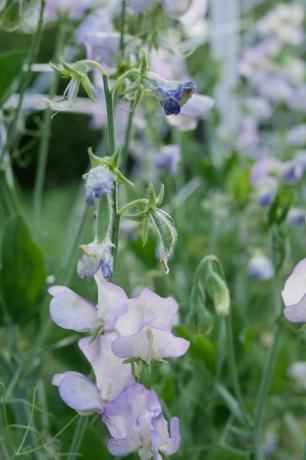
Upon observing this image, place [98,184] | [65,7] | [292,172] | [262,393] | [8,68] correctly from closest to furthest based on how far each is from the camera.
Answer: [98,184]
[262,393]
[8,68]
[65,7]
[292,172]

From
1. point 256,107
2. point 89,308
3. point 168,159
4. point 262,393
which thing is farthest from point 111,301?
point 256,107

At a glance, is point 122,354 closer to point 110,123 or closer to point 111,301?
point 111,301

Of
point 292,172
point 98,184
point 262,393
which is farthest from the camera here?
point 292,172

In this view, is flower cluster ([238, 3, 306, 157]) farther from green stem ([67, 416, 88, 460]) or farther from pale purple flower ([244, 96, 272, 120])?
green stem ([67, 416, 88, 460])

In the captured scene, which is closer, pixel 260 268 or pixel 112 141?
pixel 112 141

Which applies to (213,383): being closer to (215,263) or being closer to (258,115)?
(215,263)

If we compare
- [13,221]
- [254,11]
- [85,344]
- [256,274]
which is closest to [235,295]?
[256,274]
